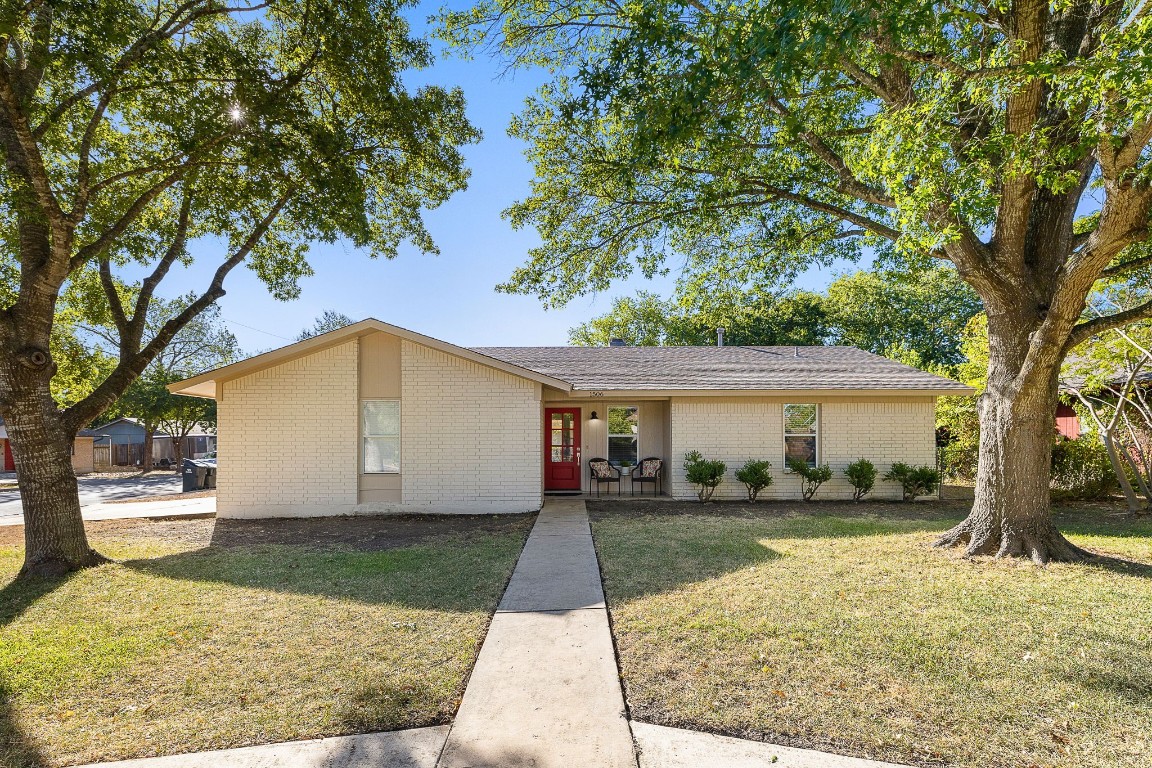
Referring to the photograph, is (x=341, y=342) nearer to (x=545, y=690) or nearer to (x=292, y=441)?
(x=292, y=441)

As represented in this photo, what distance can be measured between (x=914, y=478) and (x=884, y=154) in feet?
30.4

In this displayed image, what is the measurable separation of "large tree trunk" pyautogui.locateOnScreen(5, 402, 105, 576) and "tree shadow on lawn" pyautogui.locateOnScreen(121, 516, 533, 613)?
771 millimetres

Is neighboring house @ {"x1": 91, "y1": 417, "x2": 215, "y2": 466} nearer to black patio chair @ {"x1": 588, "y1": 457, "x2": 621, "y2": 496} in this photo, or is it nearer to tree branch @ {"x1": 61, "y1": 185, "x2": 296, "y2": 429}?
tree branch @ {"x1": 61, "y1": 185, "x2": 296, "y2": 429}

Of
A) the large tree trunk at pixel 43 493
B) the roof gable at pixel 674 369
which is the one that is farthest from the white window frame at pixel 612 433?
the large tree trunk at pixel 43 493

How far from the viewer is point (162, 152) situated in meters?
8.70

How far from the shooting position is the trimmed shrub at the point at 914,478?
40.3 ft

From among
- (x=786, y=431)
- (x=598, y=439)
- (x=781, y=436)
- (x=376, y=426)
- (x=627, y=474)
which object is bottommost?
(x=627, y=474)

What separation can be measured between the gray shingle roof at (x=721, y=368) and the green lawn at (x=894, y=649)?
5.19 metres

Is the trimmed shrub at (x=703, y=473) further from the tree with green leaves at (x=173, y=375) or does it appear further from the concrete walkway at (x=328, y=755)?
the tree with green leaves at (x=173, y=375)

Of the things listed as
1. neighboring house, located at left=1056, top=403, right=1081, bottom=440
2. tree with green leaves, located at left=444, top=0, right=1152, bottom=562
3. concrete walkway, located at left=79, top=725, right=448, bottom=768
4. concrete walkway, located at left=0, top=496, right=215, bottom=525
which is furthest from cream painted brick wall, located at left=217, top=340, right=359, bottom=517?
neighboring house, located at left=1056, top=403, right=1081, bottom=440

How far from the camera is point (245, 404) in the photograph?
35.8ft

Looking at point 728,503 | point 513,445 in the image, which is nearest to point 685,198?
point 513,445

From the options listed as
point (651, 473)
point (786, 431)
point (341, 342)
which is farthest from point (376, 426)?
point (786, 431)

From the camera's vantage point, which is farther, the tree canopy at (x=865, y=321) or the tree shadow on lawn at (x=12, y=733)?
the tree canopy at (x=865, y=321)
